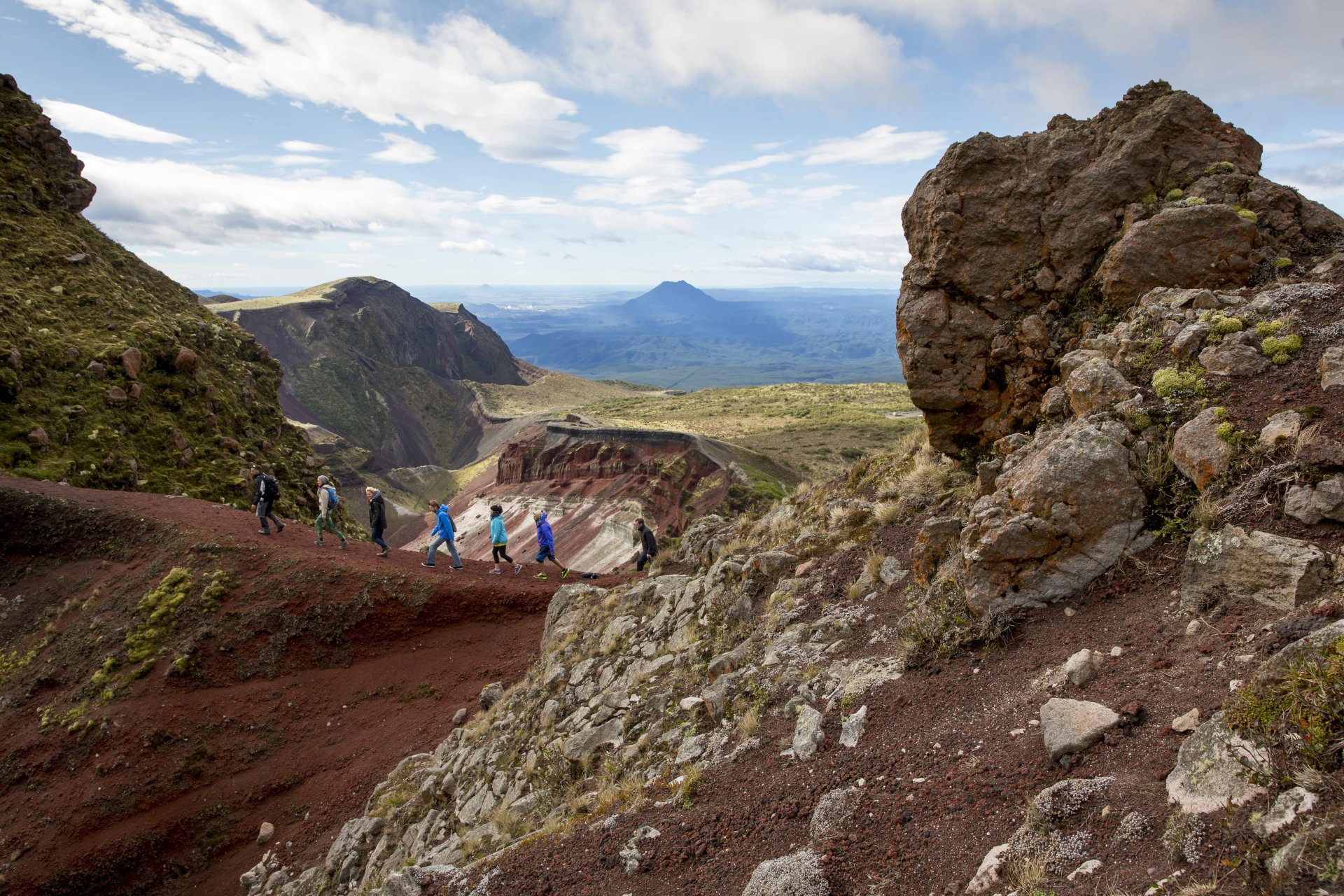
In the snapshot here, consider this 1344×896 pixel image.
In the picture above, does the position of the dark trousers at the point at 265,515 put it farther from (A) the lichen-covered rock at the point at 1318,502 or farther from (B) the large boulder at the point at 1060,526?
(A) the lichen-covered rock at the point at 1318,502

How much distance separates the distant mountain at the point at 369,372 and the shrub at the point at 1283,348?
89764mm

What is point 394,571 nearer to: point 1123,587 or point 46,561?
point 46,561

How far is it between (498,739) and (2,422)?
25.7m

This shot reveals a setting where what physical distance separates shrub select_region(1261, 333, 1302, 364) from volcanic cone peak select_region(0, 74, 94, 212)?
48196 mm

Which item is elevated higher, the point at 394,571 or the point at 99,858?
the point at 394,571

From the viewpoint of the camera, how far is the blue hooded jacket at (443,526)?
1781 centimetres

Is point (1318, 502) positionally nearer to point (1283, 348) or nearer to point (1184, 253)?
point (1283, 348)

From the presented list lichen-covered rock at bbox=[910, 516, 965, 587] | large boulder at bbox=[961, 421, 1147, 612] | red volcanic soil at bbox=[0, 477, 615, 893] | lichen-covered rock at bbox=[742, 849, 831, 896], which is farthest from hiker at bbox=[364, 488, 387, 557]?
large boulder at bbox=[961, 421, 1147, 612]

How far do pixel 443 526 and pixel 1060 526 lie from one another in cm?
1573

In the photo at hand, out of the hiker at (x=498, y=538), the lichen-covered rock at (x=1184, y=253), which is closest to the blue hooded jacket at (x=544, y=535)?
the hiker at (x=498, y=538)

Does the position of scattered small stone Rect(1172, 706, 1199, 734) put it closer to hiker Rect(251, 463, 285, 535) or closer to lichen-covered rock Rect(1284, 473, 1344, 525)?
lichen-covered rock Rect(1284, 473, 1344, 525)

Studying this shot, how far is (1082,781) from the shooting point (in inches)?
152

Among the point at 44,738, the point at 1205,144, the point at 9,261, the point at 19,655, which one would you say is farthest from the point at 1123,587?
the point at 9,261

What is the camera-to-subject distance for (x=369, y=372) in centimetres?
11025
